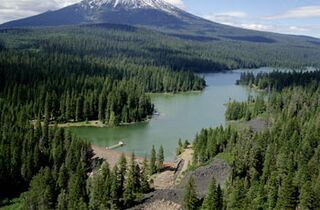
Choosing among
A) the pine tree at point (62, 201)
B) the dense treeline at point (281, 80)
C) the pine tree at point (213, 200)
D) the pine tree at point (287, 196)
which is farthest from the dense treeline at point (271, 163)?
the dense treeline at point (281, 80)

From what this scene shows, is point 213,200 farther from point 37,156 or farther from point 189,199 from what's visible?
point 37,156

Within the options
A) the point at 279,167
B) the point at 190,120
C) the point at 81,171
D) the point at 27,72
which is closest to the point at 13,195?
the point at 81,171

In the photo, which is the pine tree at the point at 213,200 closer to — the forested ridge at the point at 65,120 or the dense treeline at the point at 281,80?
the forested ridge at the point at 65,120

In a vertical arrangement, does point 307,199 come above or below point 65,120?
above

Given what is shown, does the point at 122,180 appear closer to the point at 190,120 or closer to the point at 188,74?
the point at 190,120

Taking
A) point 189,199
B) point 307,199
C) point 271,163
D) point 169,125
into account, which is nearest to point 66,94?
point 169,125

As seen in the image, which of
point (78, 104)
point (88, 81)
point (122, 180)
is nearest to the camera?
point (122, 180)

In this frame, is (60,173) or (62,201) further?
(60,173)
